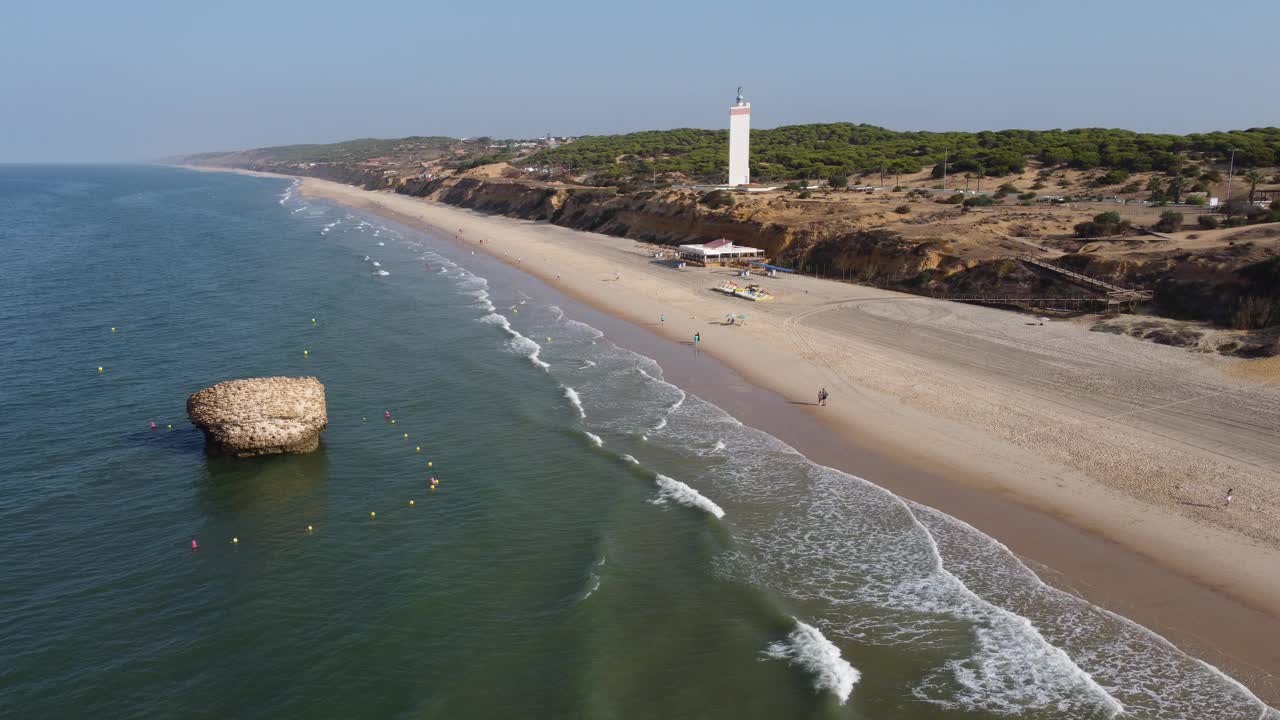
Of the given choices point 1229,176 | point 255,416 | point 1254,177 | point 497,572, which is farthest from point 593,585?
point 1229,176

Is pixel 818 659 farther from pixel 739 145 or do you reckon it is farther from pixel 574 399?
pixel 739 145

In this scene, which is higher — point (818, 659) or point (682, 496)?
point (682, 496)

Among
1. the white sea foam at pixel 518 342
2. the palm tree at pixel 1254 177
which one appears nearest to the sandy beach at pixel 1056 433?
the white sea foam at pixel 518 342

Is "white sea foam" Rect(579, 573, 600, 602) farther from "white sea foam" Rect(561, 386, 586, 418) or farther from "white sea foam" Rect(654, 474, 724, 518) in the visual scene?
"white sea foam" Rect(561, 386, 586, 418)

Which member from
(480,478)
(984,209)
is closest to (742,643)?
(480,478)

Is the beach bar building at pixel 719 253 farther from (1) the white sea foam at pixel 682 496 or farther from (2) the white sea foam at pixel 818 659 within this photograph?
(2) the white sea foam at pixel 818 659

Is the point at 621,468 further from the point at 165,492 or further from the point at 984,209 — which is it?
the point at 984,209
